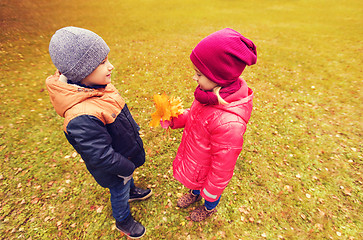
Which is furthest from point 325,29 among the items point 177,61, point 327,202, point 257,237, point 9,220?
point 9,220

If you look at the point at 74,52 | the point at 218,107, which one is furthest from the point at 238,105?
the point at 74,52

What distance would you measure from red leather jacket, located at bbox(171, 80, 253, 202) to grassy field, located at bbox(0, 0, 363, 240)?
1436 mm

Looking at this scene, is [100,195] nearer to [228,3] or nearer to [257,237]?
[257,237]

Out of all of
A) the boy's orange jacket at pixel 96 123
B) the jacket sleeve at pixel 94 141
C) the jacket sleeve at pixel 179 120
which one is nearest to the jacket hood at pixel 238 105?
the jacket sleeve at pixel 179 120

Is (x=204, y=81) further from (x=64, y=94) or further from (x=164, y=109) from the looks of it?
(x=64, y=94)

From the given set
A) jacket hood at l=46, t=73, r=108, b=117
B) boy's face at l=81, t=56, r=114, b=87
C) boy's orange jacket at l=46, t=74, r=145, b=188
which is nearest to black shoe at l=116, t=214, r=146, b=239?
boy's orange jacket at l=46, t=74, r=145, b=188

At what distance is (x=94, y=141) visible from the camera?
6.00 feet

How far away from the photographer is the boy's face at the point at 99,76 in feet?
6.16

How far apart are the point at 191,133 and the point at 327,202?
3687 millimetres

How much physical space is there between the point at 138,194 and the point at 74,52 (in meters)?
2.90

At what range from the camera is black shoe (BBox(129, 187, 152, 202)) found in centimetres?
354

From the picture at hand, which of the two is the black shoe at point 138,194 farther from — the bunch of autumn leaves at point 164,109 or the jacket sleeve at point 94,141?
the bunch of autumn leaves at point 164,109

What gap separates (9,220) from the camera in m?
3.34

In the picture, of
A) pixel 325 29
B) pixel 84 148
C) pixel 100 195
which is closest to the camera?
pixel 84 148
